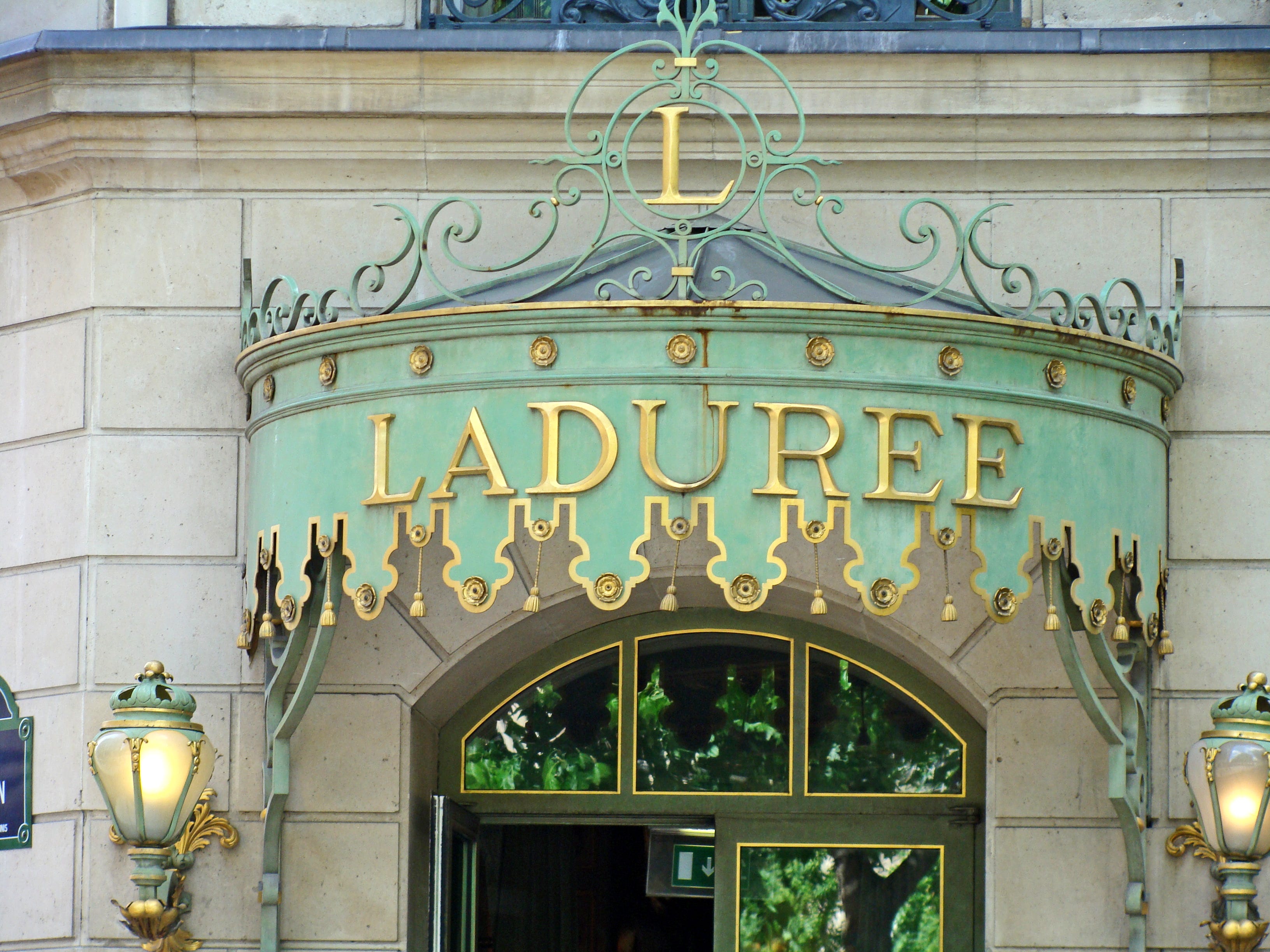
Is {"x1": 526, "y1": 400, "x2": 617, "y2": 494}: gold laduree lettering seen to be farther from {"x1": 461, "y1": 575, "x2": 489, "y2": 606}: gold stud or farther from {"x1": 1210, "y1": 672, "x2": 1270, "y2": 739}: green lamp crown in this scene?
{"x1": 1210, "y1": 672, "x2": 1270, "y2": 739}: green lamp crown

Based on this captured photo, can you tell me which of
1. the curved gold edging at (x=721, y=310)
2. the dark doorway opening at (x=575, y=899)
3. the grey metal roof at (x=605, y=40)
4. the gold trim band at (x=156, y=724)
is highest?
the grey metal roof at (x=605, y=40)

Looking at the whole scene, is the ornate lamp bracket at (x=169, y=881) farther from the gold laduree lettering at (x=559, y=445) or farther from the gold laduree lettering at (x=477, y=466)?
the gold laduree lettering at (x=559, y=445)

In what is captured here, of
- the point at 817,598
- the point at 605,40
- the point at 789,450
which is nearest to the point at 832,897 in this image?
the point at 817,598

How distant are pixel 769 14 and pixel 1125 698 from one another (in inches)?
143

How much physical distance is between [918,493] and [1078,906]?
7.25 feet

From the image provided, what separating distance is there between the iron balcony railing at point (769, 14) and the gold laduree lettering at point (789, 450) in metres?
2.72

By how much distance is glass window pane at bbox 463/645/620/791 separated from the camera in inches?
384

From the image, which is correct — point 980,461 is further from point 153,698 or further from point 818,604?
point 153,698

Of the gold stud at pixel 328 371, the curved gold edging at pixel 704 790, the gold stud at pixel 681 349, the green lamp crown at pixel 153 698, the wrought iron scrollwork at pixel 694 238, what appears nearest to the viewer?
the gold stud at pixel 681 349

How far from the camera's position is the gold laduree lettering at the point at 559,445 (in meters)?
7.75

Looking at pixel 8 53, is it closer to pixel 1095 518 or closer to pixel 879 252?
pixel 879 252

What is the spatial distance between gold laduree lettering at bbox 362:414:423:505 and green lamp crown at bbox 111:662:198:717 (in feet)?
3.64

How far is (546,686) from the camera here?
985cm

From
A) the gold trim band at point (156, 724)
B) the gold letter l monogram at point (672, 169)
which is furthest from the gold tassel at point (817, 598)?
the gold trim band at point (156, 724)
